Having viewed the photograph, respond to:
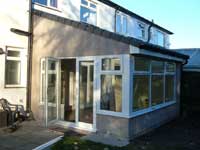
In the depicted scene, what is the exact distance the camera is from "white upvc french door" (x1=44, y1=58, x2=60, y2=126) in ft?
32.9

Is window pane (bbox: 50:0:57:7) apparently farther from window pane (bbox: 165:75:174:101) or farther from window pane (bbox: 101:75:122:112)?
window pane (bbox: 165:75:174:101)

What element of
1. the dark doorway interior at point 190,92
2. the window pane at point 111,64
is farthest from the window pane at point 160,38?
the window pane at point 111,64

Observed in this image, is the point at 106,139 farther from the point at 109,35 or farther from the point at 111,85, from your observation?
the point at 109,35

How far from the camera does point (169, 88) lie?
1255 centimetres

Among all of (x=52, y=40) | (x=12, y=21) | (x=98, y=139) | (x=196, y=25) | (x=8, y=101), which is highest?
(x=196, y=25)

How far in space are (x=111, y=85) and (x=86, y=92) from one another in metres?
1.21

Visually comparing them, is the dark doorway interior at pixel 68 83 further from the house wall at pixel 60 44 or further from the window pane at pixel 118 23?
the window pane at pixel 118 23

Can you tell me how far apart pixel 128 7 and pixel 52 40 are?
1105cm

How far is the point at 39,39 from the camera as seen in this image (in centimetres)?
1099

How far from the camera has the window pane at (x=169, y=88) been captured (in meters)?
12.1

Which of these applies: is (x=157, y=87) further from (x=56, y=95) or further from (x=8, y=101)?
(x=8, y=101)

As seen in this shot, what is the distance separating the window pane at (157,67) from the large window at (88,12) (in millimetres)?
6004

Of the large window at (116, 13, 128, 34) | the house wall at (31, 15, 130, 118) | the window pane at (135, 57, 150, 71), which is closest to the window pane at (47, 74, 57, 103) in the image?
the house wall at (31, 15, 130, 118)

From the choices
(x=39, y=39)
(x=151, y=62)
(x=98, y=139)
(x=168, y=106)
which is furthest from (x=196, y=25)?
(x=98, y=139)
